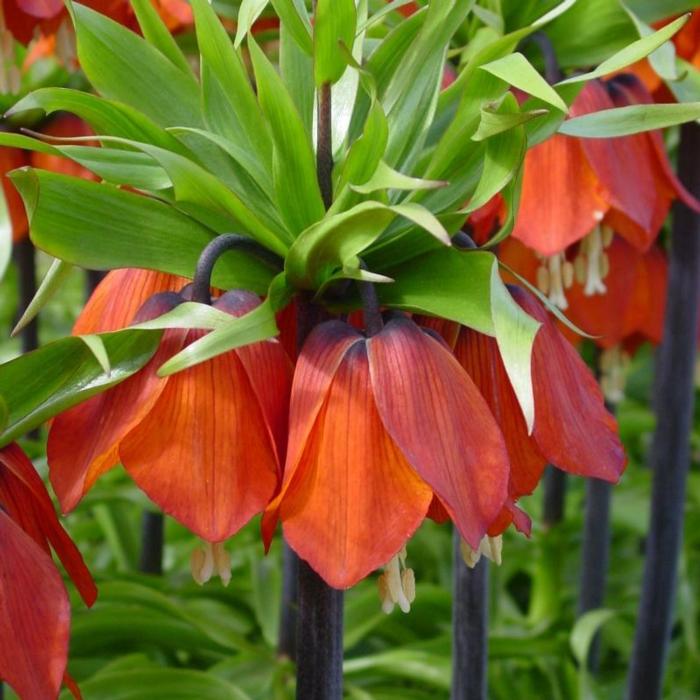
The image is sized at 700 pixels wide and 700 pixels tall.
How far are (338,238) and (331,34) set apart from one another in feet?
0.40

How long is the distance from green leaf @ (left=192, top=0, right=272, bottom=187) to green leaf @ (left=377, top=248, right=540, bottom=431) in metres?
0.11

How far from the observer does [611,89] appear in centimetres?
120

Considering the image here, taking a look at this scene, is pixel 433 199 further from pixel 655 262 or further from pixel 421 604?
pixel 421 604

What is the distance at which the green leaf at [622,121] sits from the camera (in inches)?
31.5

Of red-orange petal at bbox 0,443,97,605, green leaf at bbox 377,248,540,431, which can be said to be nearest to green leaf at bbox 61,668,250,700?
red-orange petal at bbox 0,443,97,605

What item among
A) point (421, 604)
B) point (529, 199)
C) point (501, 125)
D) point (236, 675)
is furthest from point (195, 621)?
point (501, 125)

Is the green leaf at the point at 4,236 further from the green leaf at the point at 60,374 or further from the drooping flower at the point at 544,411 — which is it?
the drooping flower at the point at 544,411

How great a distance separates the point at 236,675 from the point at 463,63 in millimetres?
771

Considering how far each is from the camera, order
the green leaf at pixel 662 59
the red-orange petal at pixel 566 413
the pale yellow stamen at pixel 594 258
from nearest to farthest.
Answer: the red-orange petal at pixel 566 413 → the green leaf at pixel 662 59 → the pale yellow stamen at pixel 594 258

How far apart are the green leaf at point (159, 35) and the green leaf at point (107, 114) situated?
0.26 ft

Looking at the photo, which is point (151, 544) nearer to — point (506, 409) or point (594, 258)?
point (594, 258)

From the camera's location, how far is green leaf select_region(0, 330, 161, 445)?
75 centimetres

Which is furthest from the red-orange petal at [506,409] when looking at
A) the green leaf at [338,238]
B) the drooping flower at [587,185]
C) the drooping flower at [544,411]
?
the drooping flower at [587,185]

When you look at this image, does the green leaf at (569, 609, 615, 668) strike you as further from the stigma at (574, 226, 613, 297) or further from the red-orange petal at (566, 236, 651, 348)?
the stigma at (574, 226, 613, 297)
